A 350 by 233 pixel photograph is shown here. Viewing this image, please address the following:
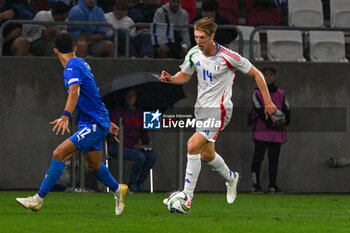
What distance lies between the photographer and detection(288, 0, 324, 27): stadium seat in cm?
1811

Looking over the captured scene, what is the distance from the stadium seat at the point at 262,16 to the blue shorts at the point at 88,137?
8045 mm

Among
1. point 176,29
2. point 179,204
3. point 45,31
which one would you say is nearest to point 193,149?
point 179,204

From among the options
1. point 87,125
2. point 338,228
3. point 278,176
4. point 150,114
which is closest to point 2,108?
point 150,114

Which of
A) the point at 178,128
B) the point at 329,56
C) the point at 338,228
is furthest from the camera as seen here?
the point at 329,56

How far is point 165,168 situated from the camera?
1653 cm

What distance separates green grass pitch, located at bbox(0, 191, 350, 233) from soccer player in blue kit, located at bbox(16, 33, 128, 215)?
12.8 inches

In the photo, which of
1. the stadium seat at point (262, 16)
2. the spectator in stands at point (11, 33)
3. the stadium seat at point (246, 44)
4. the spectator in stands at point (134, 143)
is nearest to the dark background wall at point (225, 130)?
the spectator in stands at point (11, 33)

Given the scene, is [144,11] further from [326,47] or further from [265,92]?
[265,92]

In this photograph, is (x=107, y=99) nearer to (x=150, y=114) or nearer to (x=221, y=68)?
(x=150, y=114)

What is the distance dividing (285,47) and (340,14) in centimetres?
190

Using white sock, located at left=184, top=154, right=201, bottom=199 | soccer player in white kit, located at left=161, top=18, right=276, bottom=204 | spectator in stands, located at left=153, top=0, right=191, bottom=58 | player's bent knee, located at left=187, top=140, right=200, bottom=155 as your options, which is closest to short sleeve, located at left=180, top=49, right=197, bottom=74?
soccer player in white kit, located at left=161, top=18, right=276, bottom=204

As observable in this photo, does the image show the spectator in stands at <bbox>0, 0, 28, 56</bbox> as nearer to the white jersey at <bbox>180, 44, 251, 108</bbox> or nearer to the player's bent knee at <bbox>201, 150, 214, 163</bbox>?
the white jersey at <bbox>180, 44, 251, 108</bbox>

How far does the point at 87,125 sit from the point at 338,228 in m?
3.08

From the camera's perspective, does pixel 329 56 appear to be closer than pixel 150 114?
No
